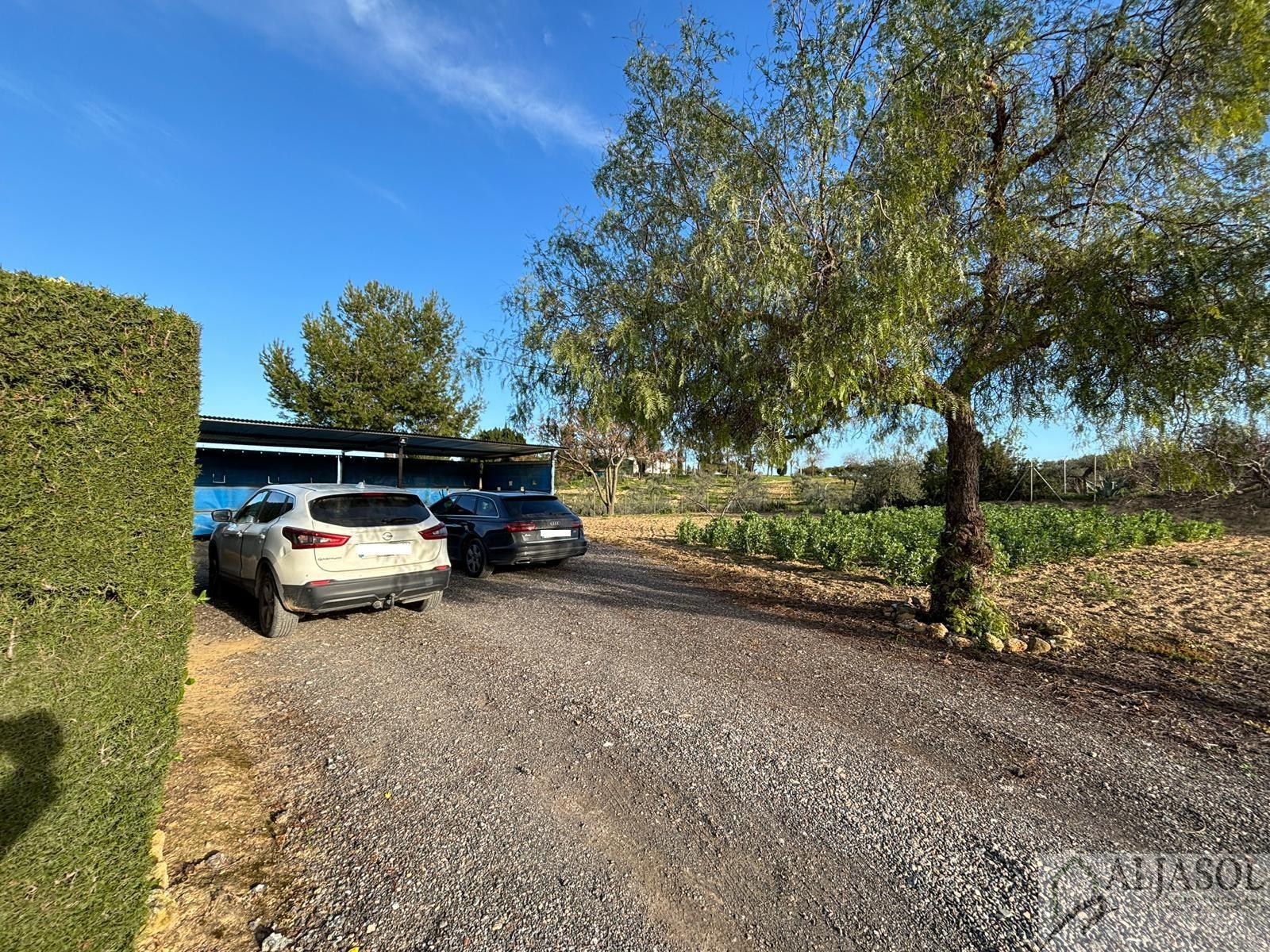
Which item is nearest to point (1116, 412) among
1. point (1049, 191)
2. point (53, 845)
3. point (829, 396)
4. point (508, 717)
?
point (1049, 191)

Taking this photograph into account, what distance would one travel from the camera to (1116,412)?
4684mm

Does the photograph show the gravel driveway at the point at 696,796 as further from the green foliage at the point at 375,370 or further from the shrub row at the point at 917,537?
the green foliage at the point at 375,370

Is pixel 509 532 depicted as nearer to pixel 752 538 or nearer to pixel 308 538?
pixel 308 538

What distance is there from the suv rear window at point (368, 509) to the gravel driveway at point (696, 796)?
1.25m

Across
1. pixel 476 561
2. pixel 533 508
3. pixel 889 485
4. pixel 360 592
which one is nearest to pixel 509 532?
pixel 533 508

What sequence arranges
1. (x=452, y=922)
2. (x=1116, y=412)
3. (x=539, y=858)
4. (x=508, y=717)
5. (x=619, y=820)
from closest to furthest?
(x=452, y=922) < (x=539, y=858) < (x=619, y=820) < (x=508, y=717) < (x=1116, y=412)

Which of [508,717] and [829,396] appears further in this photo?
[829,396]

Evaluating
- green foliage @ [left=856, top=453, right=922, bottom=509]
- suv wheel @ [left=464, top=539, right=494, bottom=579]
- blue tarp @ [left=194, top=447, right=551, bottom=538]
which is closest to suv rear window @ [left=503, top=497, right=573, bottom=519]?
suv wheel @ [left=464, top=539, right=494, bottom=579]

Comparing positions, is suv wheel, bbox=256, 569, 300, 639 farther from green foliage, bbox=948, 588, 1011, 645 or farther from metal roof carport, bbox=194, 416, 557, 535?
A: metal roof carport, bbox=194, 416, 557, 535

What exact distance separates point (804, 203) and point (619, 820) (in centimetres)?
458

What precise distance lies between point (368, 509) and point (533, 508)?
369 centimetres

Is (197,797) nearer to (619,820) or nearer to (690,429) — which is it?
(619,820)

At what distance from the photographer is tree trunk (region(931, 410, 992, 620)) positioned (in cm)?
573

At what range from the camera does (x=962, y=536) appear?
579 cm
